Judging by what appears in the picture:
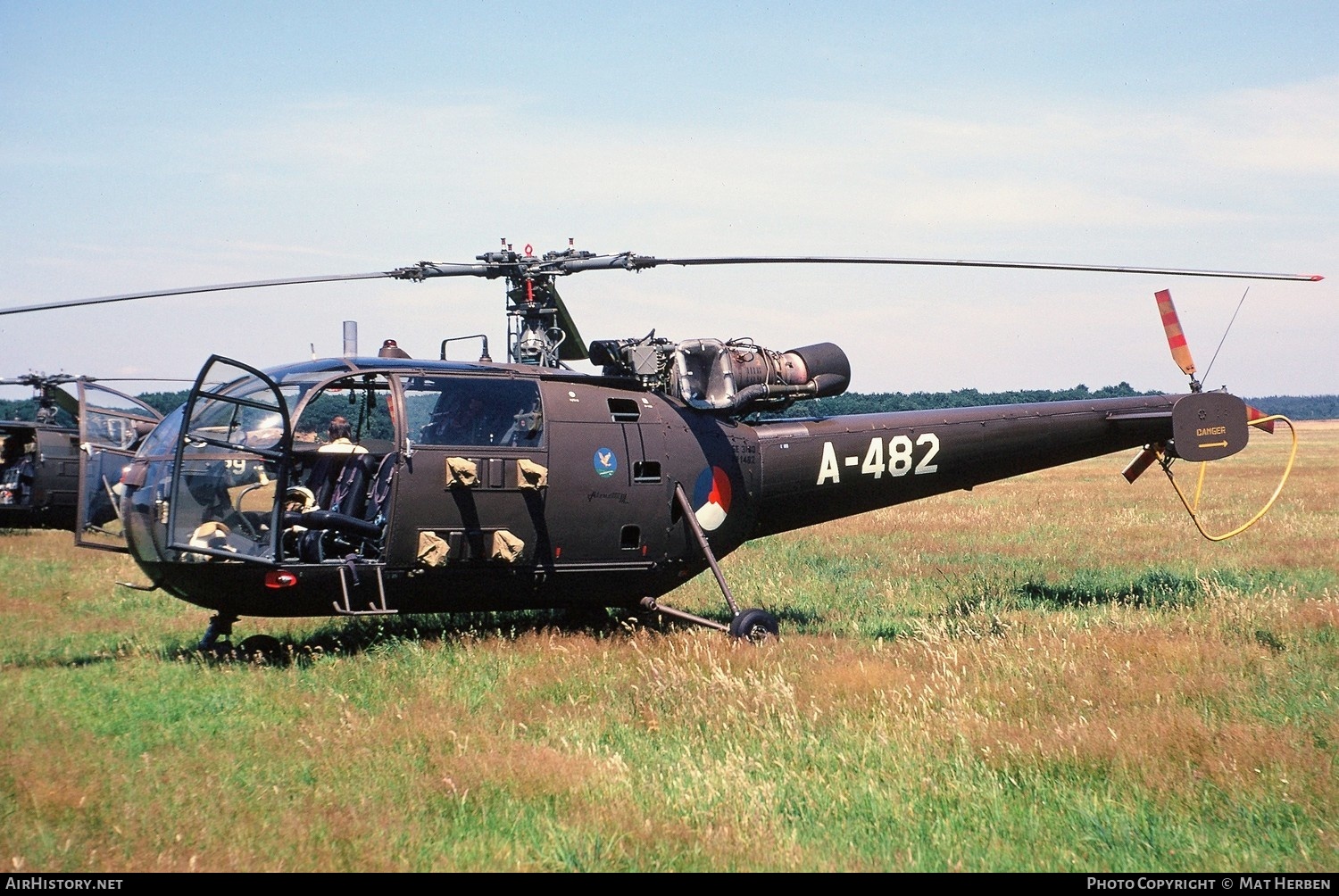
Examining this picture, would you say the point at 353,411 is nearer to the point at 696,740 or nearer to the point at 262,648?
the point at 262,648

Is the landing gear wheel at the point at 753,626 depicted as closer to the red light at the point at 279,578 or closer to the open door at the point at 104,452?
the red light at the point at 279,578

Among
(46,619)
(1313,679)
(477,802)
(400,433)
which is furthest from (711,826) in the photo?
(46,619)

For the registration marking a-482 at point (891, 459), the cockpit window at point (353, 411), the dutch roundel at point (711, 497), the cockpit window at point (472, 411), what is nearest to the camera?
the cockpit window at point (353, 411)

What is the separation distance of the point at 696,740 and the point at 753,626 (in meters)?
2.96

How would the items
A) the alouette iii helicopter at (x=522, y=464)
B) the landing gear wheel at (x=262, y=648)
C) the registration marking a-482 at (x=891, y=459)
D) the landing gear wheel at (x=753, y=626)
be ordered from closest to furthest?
the alouette iii helicopter at (x=522, y=464) → the landing gear wheel at (x=262, y=648) → the landing gear wheel at (x=753, y=626) → the registration marking a-482 at (x=891, y=459)

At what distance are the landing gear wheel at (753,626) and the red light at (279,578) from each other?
3.74 meters

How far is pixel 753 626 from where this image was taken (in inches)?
416

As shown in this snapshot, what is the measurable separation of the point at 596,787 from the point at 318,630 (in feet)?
18.9

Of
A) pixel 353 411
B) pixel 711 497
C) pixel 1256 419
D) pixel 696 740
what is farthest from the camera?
pixel 1256 419

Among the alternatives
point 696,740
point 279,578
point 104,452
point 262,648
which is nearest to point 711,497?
point 696,740

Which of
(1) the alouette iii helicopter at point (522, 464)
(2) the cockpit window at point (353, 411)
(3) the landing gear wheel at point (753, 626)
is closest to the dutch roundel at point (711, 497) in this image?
(1) the alouette iii helicopter at point (522, 464)

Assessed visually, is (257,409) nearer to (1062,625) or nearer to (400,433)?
(400,433)

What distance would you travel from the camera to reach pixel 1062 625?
11133 millimetres

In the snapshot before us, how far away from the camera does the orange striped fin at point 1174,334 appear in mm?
13086
